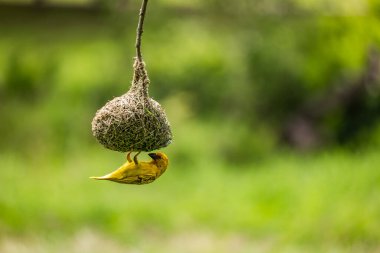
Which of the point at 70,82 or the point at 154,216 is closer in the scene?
the point at 154,216

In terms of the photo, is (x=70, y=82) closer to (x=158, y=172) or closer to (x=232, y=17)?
(x=232, y=17)

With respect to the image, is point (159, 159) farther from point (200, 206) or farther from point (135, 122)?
point (200, 206)

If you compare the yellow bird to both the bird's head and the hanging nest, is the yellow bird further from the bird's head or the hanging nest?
the hanging nest

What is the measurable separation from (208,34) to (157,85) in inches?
94.5

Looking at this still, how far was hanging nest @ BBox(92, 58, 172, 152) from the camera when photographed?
3.50 meters

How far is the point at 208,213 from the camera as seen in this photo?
30.2 ft

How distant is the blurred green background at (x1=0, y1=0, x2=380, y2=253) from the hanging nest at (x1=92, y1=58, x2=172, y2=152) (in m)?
4.44

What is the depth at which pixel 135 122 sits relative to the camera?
138 inches

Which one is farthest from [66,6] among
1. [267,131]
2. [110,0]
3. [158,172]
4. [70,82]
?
[158,172]

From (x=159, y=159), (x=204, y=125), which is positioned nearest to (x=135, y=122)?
(x=159, y=159)

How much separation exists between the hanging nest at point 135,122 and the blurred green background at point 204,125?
4437 mm

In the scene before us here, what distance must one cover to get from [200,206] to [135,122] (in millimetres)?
6016

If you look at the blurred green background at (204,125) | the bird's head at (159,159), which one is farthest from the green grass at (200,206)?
the bird's head at (159,159)

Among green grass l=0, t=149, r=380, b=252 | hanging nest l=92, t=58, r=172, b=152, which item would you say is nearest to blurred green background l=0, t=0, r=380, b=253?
green grass l=0, t=149, r=380, b=252
